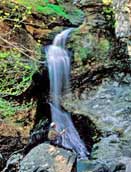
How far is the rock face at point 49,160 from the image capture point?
187 inches

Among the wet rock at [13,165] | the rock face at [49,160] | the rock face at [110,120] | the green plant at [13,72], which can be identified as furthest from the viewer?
the rock face at [110,120]

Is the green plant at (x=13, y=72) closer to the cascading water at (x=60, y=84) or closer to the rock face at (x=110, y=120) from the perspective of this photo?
the cascading water at (x=60, y=84)

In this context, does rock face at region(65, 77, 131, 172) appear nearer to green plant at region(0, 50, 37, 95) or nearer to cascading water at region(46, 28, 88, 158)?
cascading water at region(46, 28, 88, 158)

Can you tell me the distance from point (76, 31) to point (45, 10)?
1025mm

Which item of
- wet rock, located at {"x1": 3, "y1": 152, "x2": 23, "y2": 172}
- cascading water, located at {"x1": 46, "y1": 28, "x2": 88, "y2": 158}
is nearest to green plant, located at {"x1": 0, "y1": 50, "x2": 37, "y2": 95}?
wet rock, located at {"x1": 3, "y1": 152, "x2": 23, "y2": 172}

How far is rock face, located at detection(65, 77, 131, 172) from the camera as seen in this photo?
6598mm

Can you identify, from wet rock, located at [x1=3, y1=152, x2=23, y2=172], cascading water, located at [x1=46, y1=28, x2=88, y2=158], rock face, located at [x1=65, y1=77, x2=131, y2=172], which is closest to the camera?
wet rock, located at [x1=3, y1=152, x2=23, y2=172]

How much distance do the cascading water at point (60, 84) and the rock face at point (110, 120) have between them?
32cm

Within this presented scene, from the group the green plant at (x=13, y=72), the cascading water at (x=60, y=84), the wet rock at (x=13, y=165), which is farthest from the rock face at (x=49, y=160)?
the cascading water at (x=60, y=84)

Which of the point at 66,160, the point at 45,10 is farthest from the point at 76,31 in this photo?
the point at 66,160

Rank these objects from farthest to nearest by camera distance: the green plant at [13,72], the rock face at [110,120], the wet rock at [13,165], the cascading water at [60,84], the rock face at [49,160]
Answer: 1. the cascading water at [60,84]
2. the rock face at [110,120]
3. the green plant at [13,72]
4. the wet rock at [13,165]
5. the rock face at [49,160]

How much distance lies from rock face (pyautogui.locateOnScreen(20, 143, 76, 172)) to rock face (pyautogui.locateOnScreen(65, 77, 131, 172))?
138 centimetres

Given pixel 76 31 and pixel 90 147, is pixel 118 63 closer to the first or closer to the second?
pixel 76 31

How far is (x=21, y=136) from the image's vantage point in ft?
25.3
